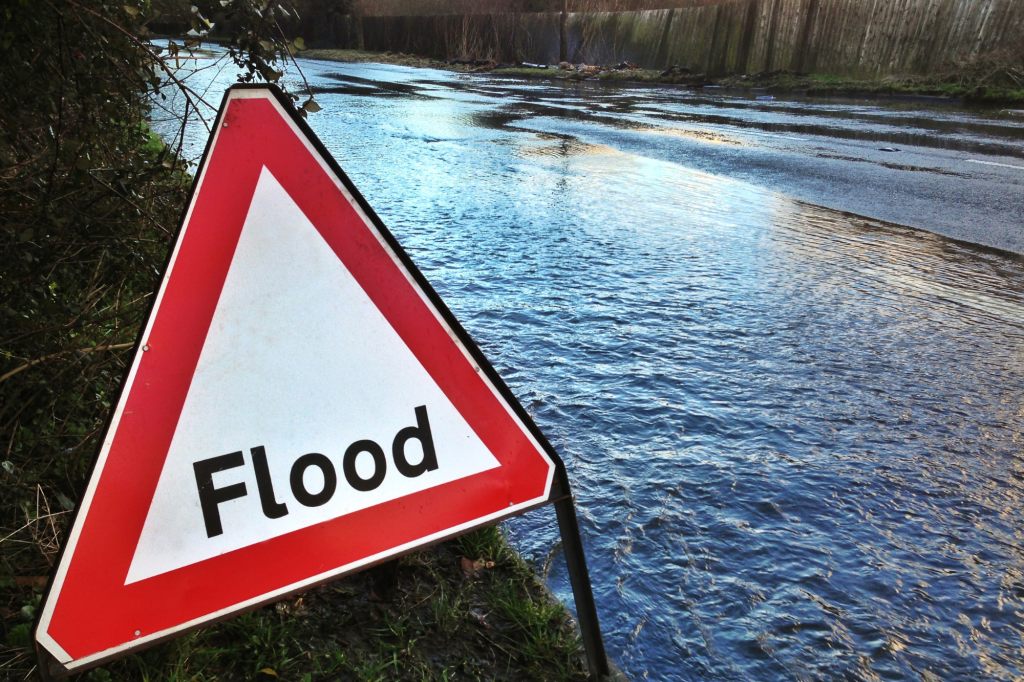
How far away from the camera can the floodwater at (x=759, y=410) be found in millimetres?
2305

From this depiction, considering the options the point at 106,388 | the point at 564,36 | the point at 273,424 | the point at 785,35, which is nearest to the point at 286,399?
the point at 273,424

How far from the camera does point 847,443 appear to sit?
3307mm

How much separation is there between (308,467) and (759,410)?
8.33 feet

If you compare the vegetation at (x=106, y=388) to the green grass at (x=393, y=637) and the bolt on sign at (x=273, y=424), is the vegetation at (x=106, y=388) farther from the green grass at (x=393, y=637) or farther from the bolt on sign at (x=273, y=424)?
the bolt on sign at (x=273, y=424)

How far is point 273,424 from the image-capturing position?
157 cm

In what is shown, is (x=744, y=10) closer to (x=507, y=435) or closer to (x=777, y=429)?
(x=777, y=429)

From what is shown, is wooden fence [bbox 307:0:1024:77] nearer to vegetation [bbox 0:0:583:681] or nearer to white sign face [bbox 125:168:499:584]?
vegetation [bbox 0:0:583:681]

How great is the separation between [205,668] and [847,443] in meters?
2.65

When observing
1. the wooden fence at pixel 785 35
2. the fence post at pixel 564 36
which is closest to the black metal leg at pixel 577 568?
the wooden fence at pixel 785 35

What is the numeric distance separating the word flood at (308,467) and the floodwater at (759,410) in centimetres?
98

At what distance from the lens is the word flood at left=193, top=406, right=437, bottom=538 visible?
150 cm

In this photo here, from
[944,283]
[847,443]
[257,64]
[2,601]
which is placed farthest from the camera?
[944,283]

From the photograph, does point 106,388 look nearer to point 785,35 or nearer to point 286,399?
point 286,399

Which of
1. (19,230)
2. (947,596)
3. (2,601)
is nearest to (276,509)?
(2,601)
